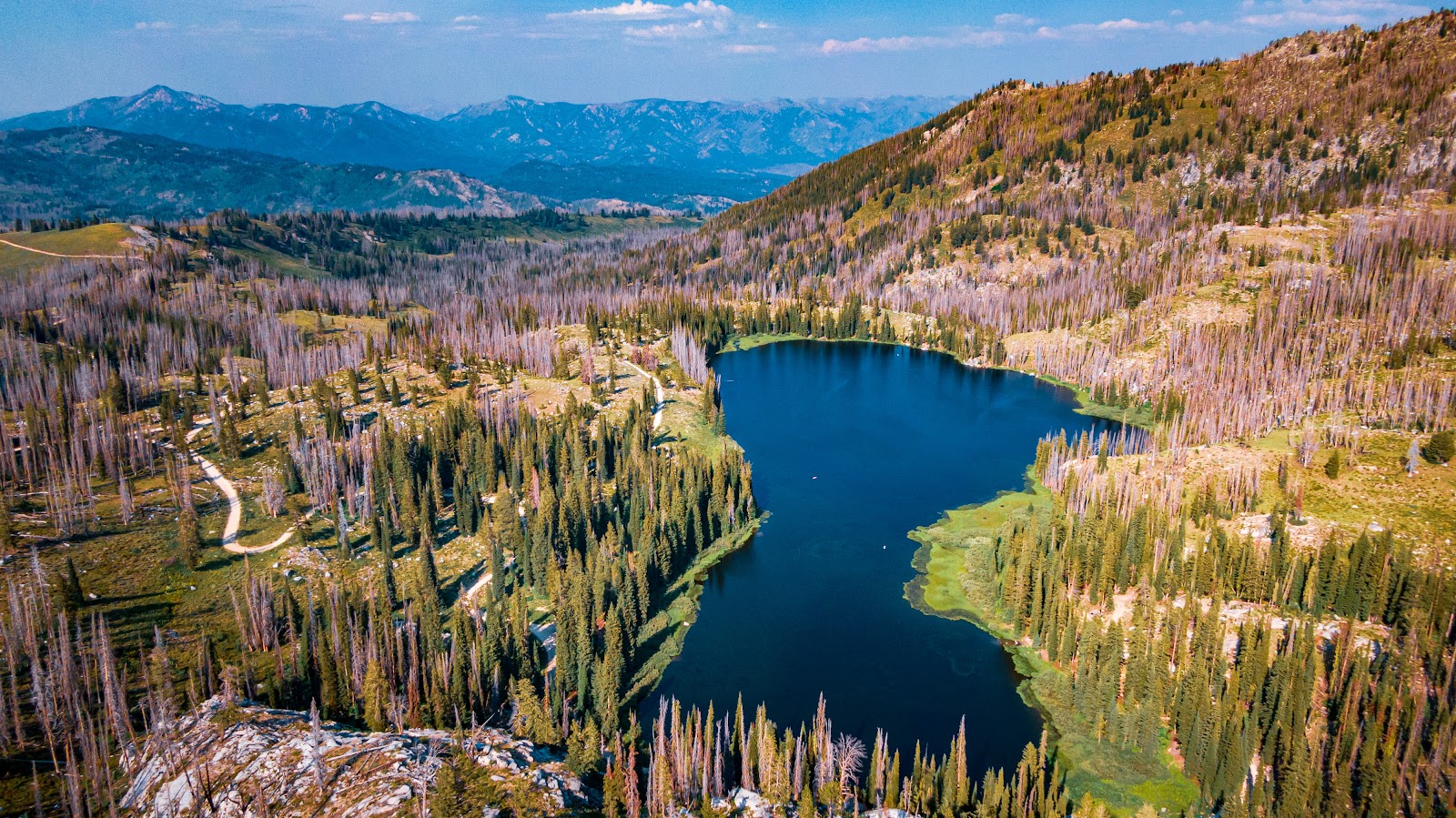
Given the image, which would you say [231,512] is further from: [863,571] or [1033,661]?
[1033,661]

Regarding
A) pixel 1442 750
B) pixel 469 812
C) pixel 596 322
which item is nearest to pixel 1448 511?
pixel 1442 750

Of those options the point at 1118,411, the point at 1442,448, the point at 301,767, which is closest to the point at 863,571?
the point at 301,767

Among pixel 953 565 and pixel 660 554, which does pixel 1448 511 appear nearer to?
pixel 953 565

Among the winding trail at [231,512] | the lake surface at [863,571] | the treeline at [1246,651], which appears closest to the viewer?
the treeline at [1246,651]

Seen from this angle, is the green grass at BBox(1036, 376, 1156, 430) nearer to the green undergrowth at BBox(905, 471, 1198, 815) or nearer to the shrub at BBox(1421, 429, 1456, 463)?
the green undergrowth at BBox(905, 471, 1198, 815)

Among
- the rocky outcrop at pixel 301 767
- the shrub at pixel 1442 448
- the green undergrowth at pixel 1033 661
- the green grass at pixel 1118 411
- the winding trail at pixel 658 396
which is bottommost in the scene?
the green undergrowth at pixel 1033 661

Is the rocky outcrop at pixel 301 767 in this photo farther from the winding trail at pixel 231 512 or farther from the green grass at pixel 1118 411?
the green grass at pixel 1118 411

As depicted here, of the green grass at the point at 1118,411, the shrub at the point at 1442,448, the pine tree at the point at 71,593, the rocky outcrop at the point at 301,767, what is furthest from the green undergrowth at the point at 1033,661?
the pine tree at the point at 71,593
